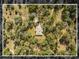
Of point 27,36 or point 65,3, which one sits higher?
point 65,3

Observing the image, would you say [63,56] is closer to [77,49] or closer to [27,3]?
[77,49]

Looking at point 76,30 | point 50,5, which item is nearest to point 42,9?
point 50,5

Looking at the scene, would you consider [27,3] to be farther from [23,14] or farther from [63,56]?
[63,56]

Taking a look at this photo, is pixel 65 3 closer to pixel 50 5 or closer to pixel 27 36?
pixel 50 5

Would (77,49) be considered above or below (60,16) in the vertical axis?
below

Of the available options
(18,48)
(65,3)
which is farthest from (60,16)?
(18,48)
